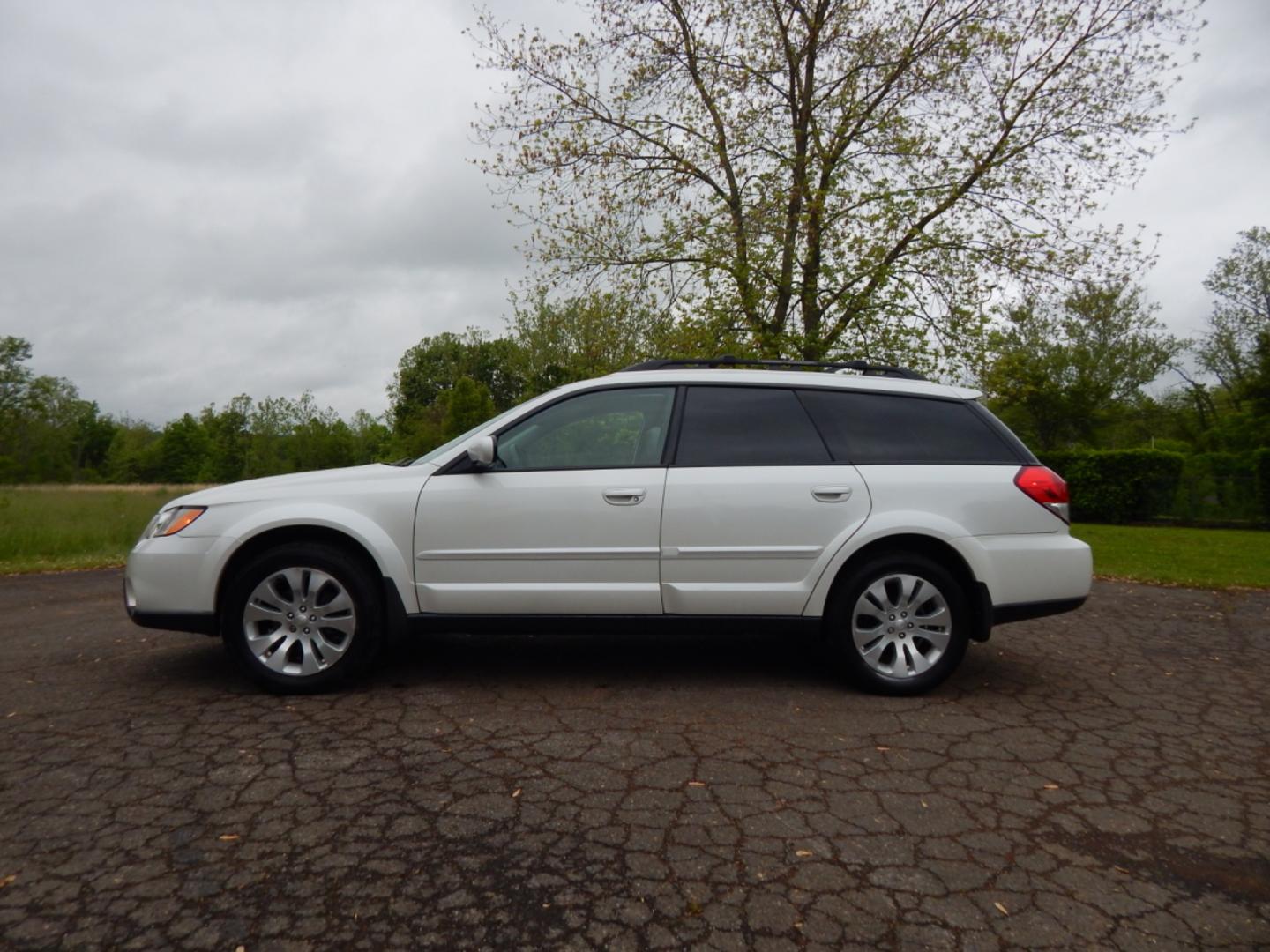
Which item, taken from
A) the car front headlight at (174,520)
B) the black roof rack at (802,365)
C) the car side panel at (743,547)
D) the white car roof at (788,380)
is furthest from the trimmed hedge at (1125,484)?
the car front headlight at (174,520)

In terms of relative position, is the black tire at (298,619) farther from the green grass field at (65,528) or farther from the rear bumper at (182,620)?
the green grass field at (65,528)

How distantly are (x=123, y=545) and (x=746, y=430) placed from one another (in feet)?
39.2

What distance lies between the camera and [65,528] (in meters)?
13.5

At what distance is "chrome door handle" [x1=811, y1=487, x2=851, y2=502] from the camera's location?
4809 mm

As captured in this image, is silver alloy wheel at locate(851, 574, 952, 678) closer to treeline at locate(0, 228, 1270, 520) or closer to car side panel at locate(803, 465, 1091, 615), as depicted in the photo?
car side panel at locate(803, 465, 1091, 615)

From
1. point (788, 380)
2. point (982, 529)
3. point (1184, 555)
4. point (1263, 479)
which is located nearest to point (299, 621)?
point (788, 380)

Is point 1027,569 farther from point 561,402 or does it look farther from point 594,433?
point 561,402

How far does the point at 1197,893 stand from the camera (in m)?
2.76

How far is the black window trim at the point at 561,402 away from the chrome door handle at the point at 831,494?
2.74 feet

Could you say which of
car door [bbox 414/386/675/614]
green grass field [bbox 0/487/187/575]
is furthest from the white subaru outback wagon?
green grass field [bbox 0/487/187/575]

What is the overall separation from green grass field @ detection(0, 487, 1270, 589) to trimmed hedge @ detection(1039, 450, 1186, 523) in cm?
350

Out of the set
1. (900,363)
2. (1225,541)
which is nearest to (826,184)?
(900,363)

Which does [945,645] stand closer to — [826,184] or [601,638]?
[601,638]

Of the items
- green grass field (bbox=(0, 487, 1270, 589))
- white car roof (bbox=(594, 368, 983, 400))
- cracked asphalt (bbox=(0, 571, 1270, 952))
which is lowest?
cracked asphalt (bbox=(0, 571, 1270, 952))
